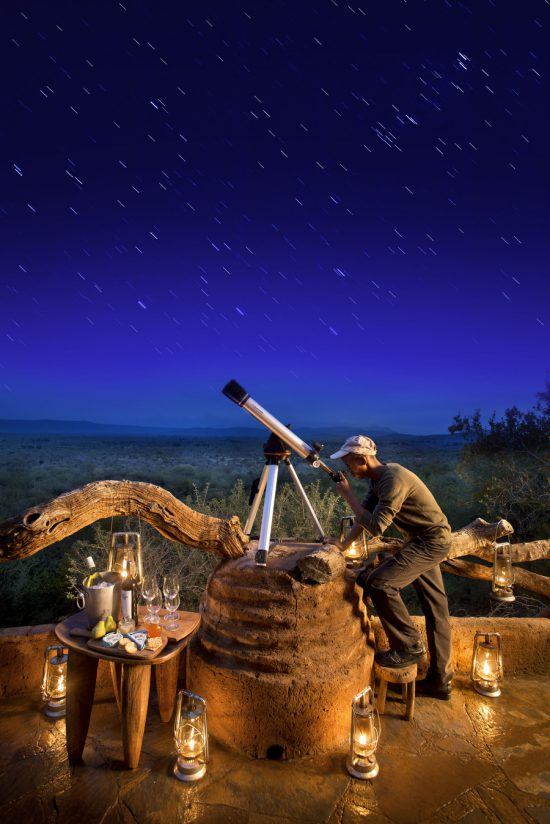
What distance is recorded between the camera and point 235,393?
363cm

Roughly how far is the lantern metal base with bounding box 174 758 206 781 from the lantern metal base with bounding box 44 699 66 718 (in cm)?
117

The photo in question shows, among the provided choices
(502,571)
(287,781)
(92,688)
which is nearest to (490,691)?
(502,571)

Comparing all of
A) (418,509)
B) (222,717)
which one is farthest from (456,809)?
(418,509)

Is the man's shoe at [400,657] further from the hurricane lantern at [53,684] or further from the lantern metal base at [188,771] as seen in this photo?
the hurricane lantern at [53,684]

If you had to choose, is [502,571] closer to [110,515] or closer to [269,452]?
[269,452]

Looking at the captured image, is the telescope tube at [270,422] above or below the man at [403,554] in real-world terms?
above

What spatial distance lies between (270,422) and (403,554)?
4.73ft

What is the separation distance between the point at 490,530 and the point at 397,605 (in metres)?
1.40

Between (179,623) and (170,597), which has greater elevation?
(170,597)

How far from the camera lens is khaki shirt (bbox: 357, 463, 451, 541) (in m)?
3.58

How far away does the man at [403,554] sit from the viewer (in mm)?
3654

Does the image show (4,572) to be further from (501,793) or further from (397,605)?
(501,793)

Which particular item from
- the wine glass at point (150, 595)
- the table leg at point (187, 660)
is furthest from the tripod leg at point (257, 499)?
Result: the table leg at point (187, 660)

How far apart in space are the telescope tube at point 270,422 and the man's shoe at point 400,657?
1.46 metres
